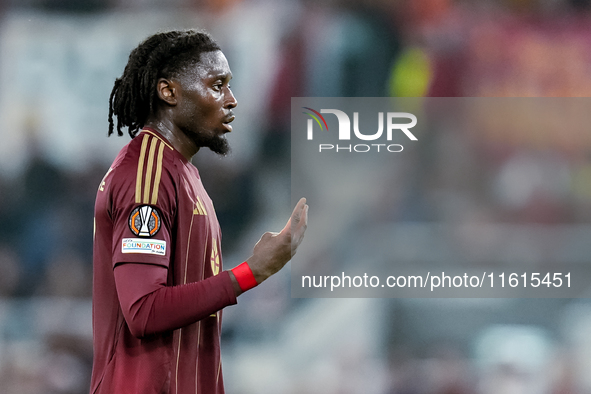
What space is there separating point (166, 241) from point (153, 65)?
0.62 meters

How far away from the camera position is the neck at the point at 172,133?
6.00 ft

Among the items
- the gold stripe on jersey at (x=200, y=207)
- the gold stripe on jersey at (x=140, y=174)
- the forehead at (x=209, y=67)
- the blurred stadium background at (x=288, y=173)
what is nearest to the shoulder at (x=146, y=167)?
the gold stripe on jersey at (x=140, y=174)

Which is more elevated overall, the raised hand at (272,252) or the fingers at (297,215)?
the fingers at (297,215)

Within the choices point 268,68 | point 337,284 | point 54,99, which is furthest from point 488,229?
point 54,99

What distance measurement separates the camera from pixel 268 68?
13.1 feet

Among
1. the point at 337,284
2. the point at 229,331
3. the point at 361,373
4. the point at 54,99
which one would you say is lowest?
the point at 361,373

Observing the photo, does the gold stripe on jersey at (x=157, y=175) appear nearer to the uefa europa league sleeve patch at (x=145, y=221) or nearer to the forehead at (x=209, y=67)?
the uefa europa league sleeve patch at (x=145, y=221)

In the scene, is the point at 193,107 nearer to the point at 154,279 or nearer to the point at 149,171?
the point at 149,171

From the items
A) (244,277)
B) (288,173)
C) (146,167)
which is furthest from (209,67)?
(288,173)

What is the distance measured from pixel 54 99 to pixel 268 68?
1423 mm

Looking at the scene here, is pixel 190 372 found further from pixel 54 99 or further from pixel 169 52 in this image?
pixel 54 99

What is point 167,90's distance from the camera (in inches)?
72.7

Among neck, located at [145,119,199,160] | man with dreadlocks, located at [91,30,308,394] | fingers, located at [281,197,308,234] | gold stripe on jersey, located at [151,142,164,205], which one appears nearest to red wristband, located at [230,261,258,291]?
man with dreadlocks, located at [91,30,308,394]

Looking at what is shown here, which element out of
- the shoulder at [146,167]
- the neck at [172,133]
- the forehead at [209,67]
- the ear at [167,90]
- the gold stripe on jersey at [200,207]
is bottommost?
the gold stripe on jersey at [200,207]
